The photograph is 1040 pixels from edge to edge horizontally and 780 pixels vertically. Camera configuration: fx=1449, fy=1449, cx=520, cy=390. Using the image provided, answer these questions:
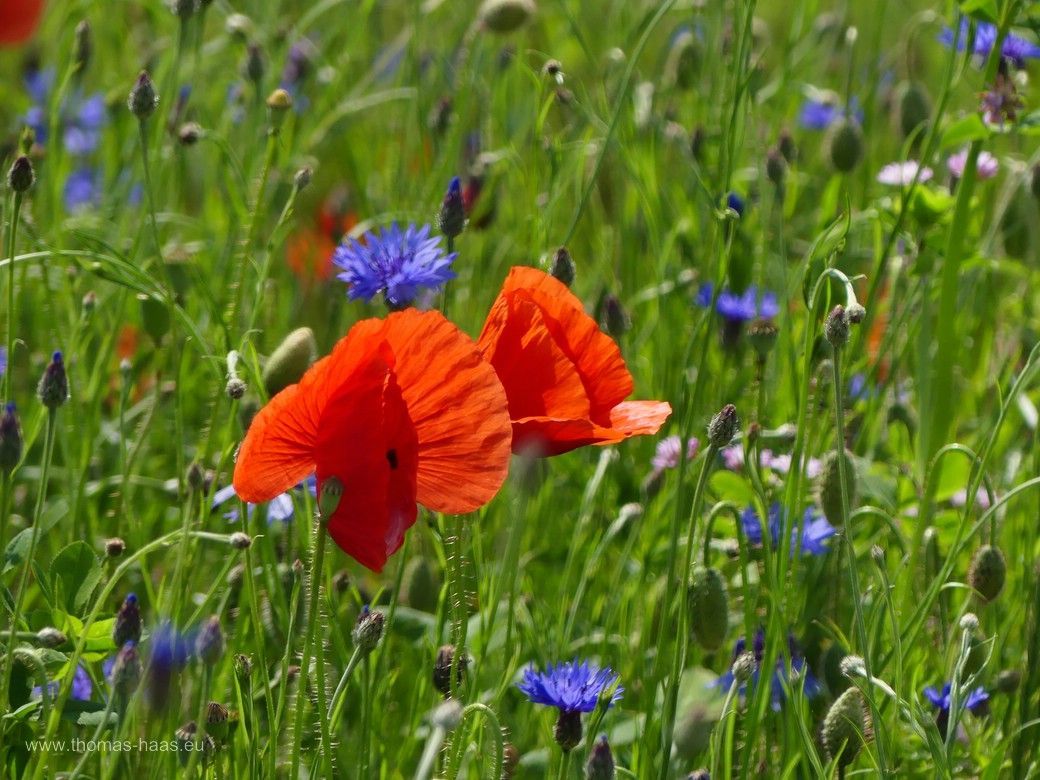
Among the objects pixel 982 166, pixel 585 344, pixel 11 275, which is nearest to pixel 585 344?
pixel 585 344

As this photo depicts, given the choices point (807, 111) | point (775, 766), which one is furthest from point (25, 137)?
point (807, 111)

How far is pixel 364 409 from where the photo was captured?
2.79 ft

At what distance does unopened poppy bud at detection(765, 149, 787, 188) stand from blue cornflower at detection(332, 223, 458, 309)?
1.84 ft

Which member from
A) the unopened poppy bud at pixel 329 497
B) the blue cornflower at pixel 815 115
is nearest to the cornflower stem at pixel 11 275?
the unopened poppy bud at pixel 329 497

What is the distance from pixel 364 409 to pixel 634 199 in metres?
1.14

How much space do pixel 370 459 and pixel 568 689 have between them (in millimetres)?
215

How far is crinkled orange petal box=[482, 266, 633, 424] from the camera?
3.10 feet

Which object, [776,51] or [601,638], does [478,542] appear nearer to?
[601,638]

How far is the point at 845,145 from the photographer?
1.66 m

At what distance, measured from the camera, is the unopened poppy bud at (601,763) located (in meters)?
0.87

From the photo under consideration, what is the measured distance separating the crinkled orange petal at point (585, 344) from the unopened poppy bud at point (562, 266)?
0.80 ft

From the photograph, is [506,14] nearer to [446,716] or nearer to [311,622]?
[311,622]

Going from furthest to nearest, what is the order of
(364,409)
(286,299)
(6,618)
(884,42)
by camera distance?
(884,42) < (286,299) < (6,618) < (364,409)

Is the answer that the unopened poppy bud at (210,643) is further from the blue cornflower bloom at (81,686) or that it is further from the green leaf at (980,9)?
the green leaf at (980,9)
